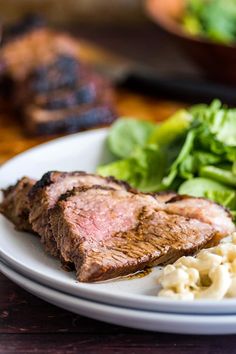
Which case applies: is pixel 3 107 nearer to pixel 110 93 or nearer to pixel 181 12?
pixel 110 93

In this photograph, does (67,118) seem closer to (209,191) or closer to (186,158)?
(186,158)

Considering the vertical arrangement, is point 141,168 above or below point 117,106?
above

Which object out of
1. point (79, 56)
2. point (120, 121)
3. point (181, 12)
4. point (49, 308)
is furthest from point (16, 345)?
point (181, 12)

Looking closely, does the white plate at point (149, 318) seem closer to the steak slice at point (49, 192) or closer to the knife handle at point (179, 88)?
the steak slice at point (49, 192)

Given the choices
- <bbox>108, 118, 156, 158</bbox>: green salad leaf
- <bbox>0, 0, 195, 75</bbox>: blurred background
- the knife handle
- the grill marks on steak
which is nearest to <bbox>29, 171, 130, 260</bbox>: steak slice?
the grill marks on steak

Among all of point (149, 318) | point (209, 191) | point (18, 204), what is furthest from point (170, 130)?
point (149, 318)

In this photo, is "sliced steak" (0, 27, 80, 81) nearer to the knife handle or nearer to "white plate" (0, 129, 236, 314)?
the knife handle

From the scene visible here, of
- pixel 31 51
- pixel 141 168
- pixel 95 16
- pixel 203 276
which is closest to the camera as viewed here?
pixel 203 276
